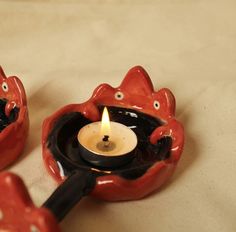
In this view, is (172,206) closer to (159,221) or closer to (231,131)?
(159,221)

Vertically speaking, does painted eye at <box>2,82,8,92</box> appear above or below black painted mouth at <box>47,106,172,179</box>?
above

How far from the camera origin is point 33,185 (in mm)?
564

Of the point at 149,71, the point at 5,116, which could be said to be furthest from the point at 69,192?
the point at 149,71

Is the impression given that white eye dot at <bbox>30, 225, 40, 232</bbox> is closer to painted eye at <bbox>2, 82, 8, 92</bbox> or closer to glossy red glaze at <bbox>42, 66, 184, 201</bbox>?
glossy red glaze at <bbox>42, 66, 184, 201</bbox>

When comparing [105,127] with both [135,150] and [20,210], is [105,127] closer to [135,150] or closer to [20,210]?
[135,150]

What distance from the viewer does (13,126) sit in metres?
0.56

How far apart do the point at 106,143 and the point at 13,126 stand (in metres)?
0.12

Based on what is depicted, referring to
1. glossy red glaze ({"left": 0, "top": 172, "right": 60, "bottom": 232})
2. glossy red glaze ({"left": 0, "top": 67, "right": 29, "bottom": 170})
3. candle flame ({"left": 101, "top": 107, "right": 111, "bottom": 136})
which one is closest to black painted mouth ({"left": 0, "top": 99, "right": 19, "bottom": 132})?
glossy red glaze ({"left": 0, "top": 67, "right": 29, "bottom": 170})

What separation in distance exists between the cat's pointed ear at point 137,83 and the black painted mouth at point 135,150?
3 cm

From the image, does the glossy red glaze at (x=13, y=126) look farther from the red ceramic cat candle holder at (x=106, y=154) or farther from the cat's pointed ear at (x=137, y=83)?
the cat's pointed ear at (x=137, y=83)

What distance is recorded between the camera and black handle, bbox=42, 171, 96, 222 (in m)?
0.44

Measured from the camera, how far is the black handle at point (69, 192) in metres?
0.44

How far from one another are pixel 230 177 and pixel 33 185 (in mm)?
261

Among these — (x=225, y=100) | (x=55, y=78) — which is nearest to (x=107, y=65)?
(x=55, y=78)
